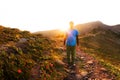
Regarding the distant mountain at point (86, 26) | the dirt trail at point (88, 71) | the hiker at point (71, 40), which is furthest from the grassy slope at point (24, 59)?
the distant mountain at point (86, 26)

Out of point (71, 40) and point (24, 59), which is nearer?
point (24, 59)

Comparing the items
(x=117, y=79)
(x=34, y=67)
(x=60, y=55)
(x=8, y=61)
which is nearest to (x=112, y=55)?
(x=60, y=55)

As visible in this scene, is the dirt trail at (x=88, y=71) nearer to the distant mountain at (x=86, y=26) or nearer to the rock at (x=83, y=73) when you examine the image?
the rock at (x=83, y=73)

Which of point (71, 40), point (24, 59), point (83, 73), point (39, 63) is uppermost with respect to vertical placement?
point (71, 40)

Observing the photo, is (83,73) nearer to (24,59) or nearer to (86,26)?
(24,59)

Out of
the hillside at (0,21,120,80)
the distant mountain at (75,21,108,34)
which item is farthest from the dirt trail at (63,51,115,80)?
the distant mountain at (75,21,108,34)

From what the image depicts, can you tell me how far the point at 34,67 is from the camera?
49.2 feet

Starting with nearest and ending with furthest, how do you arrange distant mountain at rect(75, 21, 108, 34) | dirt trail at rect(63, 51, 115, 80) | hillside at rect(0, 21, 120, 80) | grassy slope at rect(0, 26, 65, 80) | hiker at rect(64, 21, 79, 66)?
grassy slope at rect(0, 26, 65, 80), hillside at rect(0, 21, 120, 80), dirt trail at rect(63, 51, 115, 80), hiker at rect(64, 21, 79, 66), distant mountain at rect(75, 21, 108, 34)

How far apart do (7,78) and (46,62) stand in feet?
11.2

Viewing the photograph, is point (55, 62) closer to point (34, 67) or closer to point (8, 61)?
point (34, 67)

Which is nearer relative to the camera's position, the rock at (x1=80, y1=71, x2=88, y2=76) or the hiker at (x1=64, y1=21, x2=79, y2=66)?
the rock at (x1=80, y1=71, x2=88, y2=76)

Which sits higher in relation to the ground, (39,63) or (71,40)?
(71,40)

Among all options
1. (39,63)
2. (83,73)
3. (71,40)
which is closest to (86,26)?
(71,40)

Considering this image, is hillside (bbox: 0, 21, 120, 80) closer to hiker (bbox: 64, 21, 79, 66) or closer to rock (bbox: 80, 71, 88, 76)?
rock (bbox: 80, 71, 88, 76)
